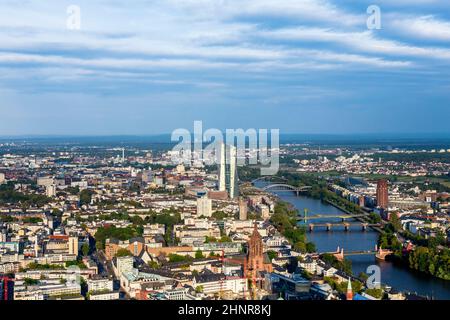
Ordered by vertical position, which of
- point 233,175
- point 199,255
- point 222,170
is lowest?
point 199,255

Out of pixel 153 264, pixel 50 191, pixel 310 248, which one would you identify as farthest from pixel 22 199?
pixel 310 248

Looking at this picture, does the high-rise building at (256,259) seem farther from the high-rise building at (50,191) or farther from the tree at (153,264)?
the high-rise building at (50,191)

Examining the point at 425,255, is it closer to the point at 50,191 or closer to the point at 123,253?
the point at 123,253

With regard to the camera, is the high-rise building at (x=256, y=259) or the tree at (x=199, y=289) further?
the high-rise building at (x=256, y=259)

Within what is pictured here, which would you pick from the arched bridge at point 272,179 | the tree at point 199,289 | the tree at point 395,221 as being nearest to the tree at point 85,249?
the tree at point 199,289

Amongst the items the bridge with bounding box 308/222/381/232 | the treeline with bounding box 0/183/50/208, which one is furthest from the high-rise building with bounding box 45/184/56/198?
the bridge with bounding box 308/222/381/232

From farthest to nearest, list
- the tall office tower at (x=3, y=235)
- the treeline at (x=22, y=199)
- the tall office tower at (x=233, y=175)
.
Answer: the tall office tower at (x=233, y=175), the treeline at (x=22, y=199), the tall office tower at (x=3, y=235)

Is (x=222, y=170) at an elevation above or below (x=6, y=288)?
above

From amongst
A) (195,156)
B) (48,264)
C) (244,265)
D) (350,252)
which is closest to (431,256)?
(350,252)
